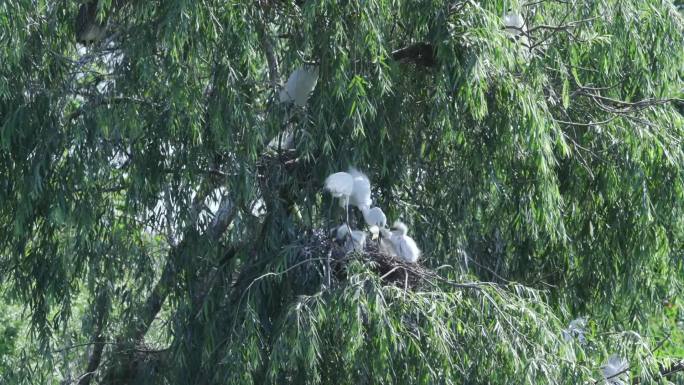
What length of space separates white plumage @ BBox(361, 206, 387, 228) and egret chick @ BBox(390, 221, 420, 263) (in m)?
0.09

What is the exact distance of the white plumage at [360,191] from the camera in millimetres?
4637

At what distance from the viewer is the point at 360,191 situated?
4645 mm

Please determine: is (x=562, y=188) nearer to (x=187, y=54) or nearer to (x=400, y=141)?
(x=400, y=141)

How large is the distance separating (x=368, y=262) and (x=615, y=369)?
1178mm

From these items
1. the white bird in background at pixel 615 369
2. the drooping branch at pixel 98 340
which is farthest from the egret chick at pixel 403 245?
the drooping branch at pixel 98 340

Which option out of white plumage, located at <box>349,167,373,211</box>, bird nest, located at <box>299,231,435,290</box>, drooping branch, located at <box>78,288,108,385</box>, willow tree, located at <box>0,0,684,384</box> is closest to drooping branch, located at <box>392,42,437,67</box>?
willow tree, located at <box>0,0,684,384</box>

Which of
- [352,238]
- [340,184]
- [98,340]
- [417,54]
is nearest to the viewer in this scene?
[340,184]

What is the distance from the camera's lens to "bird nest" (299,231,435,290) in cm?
454

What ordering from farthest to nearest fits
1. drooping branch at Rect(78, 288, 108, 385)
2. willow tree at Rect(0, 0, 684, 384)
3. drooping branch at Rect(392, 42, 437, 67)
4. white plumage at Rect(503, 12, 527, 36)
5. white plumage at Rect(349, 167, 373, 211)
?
drooping branch at Rect(78, 288, 108, 385)
white plumage at Rect(503, 12, 527, 36)
drooping branch at Rect(392, 42, 437, 67)
white plumage at Rect(349, 167, 373, 211)
willow tree at Rect(0, 0, 684, 384)

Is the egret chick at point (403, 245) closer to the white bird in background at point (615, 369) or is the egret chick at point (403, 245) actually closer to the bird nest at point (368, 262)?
the bird nest at point (368, 262)

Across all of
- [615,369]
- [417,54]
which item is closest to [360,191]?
[417,54]

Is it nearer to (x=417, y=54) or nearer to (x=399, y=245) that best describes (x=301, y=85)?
(x=417, y=54)

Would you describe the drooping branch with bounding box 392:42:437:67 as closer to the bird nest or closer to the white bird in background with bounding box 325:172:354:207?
the white bird in background with bounding box 325:172:354:207

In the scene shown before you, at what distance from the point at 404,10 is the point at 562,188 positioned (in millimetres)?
1316
